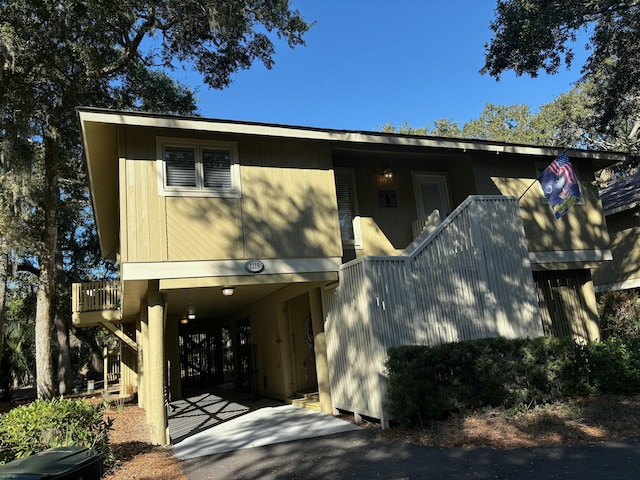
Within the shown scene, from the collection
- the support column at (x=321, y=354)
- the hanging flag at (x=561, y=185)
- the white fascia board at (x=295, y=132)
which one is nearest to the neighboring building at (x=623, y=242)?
the white fascia board at (x=295, y=132)

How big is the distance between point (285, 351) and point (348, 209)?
3.93 meters

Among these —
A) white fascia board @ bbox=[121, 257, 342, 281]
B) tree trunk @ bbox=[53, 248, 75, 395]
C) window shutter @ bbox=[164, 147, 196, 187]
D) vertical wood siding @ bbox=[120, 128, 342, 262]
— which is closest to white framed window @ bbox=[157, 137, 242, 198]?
window shutter @ bbox=[164, 147, 196, 187]

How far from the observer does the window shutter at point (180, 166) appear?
8.40 metres

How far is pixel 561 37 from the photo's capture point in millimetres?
14016

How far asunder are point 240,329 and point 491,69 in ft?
39.0

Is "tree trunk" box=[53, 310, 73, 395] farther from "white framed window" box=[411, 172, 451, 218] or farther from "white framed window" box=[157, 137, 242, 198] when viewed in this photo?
"white framed window" box=[411, 172, 451, 218]

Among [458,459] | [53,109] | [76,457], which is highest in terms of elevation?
[53,109]

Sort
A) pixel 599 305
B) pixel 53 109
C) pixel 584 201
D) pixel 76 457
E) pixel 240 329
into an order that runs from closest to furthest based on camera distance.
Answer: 1. pixel 76 457
2. pixel 584 201
3. pixel 53 109
4. pixel 599 305
5. pixel 240 329

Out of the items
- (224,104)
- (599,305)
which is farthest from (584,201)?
(224,104)

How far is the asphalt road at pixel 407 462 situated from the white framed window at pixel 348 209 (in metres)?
4.93

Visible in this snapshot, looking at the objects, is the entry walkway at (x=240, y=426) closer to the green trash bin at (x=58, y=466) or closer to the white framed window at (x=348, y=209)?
the green trash bin at (x=58, y=466)

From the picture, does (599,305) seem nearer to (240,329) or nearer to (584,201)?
(584,201)

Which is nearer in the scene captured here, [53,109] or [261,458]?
[261,458]

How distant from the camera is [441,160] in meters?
12.4
